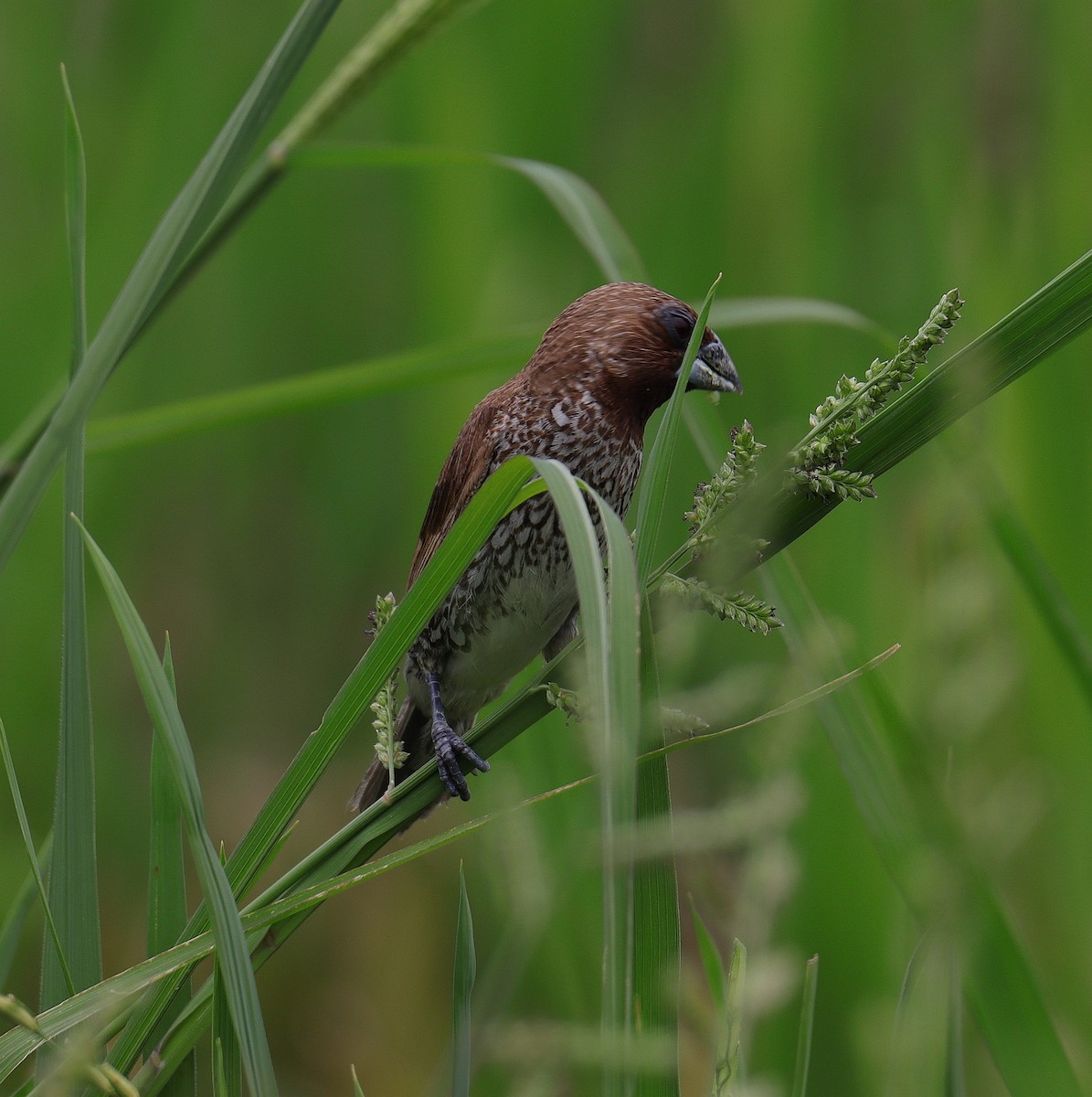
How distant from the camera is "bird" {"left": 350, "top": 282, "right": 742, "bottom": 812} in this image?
196 centimetres

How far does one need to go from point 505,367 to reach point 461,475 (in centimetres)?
28

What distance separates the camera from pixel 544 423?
1988mm

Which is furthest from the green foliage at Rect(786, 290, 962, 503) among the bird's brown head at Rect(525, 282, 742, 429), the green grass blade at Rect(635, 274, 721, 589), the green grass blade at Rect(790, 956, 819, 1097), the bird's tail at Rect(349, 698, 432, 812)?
the bird's tail at Rect(349, 698, 432, 812)

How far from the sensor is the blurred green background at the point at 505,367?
2369mm

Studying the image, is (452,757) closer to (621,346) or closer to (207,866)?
(621,346)

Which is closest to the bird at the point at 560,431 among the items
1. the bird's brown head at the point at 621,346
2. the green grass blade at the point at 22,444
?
the bird's brown head at the point at 621,346

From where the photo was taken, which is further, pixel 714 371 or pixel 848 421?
pixel 714 371

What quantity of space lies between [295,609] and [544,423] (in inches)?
69.0

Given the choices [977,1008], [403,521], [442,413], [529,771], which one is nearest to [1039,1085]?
[977,1008]

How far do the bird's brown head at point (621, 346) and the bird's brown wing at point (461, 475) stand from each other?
0.36ft

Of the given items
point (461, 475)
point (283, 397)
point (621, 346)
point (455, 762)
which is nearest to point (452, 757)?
point (455, 762)

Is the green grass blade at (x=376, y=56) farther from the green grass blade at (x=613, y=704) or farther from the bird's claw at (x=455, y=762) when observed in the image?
the bird's claw at (x=455, y=762)

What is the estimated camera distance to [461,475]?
2.01 m

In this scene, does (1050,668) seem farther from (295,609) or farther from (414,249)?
(295,609)
